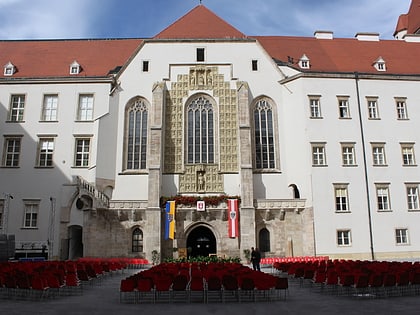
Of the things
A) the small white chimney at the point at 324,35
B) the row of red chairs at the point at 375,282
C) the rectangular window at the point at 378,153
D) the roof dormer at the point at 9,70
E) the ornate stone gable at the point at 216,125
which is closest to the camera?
the row of red chairs at the point at 375,282

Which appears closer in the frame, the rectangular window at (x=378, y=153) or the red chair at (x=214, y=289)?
the red chair at (x=214, y=289)

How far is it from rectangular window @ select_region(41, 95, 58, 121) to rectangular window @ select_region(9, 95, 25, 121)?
1758mm

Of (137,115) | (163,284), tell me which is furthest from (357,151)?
(163,284)

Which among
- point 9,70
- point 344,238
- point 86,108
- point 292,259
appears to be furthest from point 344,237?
point 9,70

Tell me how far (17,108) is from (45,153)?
4.56 metres

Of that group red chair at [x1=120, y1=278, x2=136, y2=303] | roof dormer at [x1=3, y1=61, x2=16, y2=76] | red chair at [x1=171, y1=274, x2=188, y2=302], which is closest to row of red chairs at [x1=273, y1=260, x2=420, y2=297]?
red chair at [x1=171, y1=274, x2=188, y2=302]

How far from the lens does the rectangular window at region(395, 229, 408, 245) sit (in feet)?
87.7

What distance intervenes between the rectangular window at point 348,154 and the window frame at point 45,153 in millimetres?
21665

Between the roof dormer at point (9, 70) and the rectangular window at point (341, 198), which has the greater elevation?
the roof dormer at point (9, 70)

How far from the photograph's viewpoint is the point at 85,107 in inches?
1164

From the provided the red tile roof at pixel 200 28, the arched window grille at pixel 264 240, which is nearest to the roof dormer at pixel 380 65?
the red tile roof at pixel 200 28

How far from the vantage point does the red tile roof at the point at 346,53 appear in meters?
31.7

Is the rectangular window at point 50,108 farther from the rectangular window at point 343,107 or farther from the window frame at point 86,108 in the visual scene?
the rectangular window at point 343,107

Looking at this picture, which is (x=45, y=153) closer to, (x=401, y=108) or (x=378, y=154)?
(x=378, y=154)
